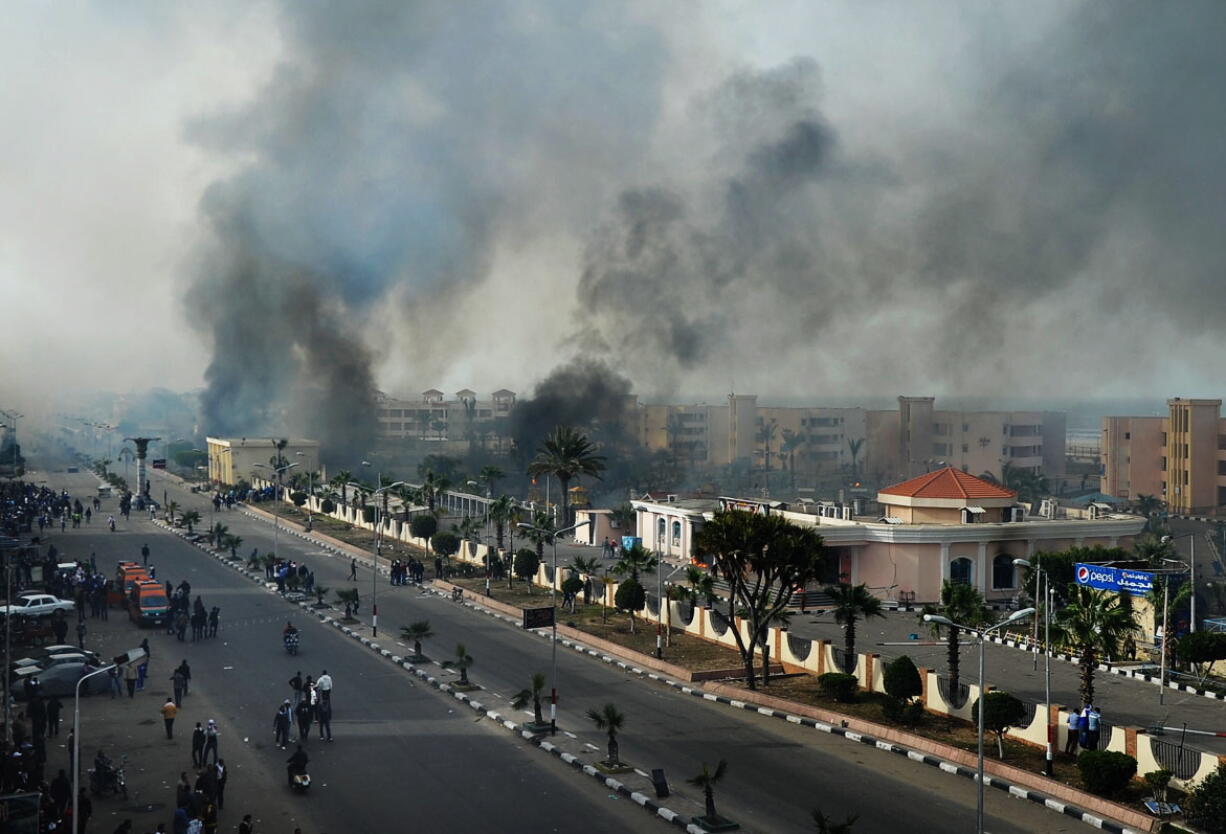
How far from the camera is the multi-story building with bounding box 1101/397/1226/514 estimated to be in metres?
94.9

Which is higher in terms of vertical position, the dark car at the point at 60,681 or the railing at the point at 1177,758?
the railing at the point at 1177,758

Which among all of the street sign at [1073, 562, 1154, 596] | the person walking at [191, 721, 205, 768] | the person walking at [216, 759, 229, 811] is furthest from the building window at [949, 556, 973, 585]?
the person walking at [216, 759, 229, 811]

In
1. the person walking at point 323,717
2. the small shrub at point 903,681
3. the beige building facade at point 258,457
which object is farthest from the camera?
the beige building facade at point 258,457

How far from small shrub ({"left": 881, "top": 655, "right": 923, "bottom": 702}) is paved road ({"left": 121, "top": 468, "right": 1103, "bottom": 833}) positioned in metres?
2.12

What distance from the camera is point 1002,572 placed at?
52906 mm

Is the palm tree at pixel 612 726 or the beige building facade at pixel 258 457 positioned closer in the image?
the palm tree at pixel 612 726

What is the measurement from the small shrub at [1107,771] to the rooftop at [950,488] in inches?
1193

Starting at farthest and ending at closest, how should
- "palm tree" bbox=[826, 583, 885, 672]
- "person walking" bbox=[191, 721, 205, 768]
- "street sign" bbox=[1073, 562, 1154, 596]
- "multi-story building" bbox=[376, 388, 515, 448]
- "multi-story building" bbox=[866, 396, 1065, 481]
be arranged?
"multi-story building" bbox=[376, 388, 515, 448], "multi-story building" bbox=[866, 396, 1065, 481], "street sign" bbox=[1073, 562, 1154, 596], "palm tree" bbox=[826, 583, 885, 672], "person walking" bbox=[191, 721, 205, 768]

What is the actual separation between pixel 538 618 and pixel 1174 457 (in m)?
83.1

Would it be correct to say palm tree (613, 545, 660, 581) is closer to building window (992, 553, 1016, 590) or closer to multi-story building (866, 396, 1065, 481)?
building window (992, 553, 1016, 590)

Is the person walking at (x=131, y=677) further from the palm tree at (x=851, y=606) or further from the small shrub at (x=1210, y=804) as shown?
the small shrub at (x=1210, y=804)

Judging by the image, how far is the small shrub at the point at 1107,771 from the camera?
23.8 metres

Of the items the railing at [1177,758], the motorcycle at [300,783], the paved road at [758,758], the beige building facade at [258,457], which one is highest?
the beige building facade at [258,457]

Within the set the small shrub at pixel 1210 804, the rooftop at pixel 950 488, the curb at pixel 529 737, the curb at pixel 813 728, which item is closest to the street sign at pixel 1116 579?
the curb at pixel 813 728
